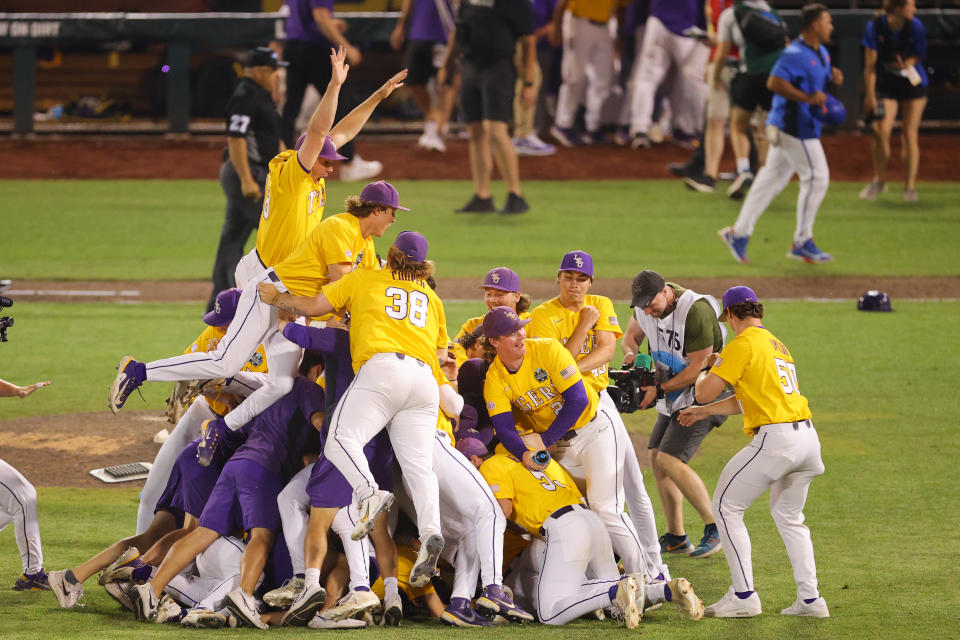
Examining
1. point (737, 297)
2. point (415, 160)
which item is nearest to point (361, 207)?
point (737, 297)

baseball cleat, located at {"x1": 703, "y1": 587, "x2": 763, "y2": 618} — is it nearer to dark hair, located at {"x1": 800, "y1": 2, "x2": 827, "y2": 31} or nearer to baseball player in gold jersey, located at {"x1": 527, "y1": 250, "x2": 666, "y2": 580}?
baseball player in gold jersey, located at {"x1": 527, "y1": 250, "x2": 666, "y2": 580}

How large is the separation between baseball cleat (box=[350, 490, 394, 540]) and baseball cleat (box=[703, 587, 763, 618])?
5.43 feet

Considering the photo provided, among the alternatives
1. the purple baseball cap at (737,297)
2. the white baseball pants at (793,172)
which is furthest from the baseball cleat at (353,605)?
the white baseball pants at (793,172)

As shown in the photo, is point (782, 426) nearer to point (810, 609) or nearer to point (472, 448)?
point (810, 609)

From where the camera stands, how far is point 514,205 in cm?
1697

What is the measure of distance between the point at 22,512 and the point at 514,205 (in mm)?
10883

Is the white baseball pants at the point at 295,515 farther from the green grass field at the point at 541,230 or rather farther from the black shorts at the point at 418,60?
the black shorts at the point at 418,60

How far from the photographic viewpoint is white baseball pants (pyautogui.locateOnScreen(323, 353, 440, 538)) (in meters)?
6.39

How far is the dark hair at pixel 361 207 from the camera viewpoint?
7.53 metres

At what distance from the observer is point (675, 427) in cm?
771

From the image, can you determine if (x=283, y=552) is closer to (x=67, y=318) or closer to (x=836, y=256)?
(x=67, y=318)

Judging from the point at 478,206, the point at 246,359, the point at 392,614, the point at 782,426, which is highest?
the point at 782,426

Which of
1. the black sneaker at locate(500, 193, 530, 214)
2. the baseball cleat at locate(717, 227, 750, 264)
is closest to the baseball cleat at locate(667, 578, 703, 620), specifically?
the baseball cleat at locate(717, 227, 750, 264)

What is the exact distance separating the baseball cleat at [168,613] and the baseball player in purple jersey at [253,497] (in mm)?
35
